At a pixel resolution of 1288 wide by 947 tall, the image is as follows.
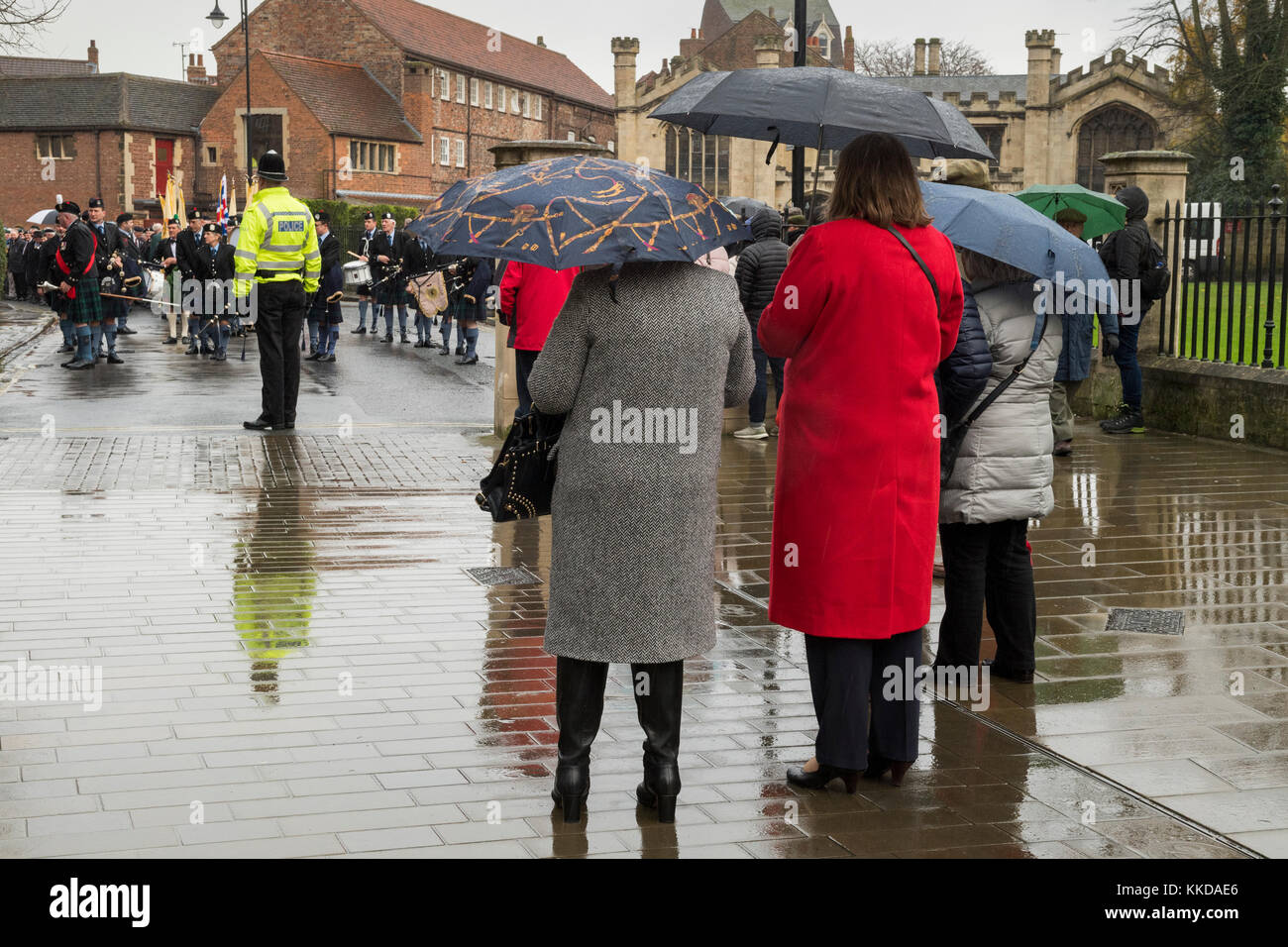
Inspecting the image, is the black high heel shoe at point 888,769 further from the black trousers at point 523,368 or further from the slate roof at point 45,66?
the slate roof at point 45,66

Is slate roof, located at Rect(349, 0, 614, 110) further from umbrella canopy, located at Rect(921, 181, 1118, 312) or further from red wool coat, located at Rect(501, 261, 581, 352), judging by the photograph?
umbrella canopy, located at Rect(921, 181, 1118, 312)

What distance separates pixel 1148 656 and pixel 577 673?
2965 mm

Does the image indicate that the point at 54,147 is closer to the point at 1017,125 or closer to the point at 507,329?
the point at 1017,125

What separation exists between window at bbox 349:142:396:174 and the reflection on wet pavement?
58.9 meters

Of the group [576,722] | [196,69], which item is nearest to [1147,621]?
[576,722]

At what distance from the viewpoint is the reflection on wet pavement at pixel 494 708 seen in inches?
172

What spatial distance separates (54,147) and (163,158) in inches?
190

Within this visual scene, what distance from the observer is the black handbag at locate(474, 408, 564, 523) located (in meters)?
4.62

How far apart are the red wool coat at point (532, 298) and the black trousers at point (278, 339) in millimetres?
3180

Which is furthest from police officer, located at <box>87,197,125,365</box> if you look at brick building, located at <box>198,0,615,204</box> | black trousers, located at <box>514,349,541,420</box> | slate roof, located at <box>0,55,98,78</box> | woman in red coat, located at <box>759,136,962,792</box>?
slate roof, located at <box>0,55,98,78</box>

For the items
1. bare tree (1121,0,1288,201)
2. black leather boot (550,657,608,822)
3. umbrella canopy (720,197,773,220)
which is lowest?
black leather boot (550,657,608,822)

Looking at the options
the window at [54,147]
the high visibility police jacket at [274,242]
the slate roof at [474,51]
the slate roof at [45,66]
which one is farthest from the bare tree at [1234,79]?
the slate roof at [45,66]

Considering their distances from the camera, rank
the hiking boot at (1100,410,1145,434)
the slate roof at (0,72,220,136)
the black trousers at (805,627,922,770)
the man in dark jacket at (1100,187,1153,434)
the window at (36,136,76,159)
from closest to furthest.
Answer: the black trousers at (805,627,922,770)
the man in dark jacket at (1100,187,1153,434)
the hiking boot at (1100,410,1145,434)
the slate roof at (0,72,220,136)
the window at (36,136,76,159)
